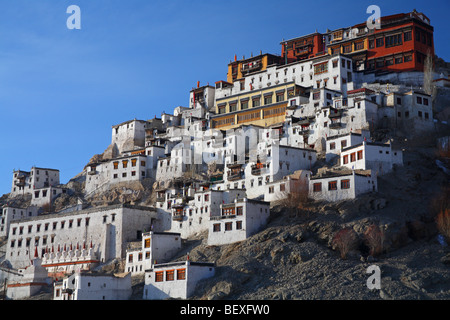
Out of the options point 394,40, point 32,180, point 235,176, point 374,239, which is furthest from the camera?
point 32,180

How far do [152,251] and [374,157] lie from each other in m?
24.0

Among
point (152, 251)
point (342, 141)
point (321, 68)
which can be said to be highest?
point (321, 68)

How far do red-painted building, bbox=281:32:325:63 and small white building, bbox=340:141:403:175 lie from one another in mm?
32990

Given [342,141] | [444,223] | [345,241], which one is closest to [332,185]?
[345,241]

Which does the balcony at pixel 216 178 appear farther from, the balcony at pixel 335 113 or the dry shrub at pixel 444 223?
the dry shrub at pixel 444 223

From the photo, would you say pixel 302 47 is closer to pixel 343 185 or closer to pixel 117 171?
pixel 117 171

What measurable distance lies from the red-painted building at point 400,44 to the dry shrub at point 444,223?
31291mm

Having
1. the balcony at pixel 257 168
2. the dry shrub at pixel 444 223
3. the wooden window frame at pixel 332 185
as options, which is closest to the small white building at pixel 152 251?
the balcony at pixel 257 168

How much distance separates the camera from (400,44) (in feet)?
303

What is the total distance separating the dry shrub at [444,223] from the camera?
6247 centimetres

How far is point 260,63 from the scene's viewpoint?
10444cm

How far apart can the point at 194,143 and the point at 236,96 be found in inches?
441

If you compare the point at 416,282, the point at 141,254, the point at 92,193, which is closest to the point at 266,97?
the point at 92,193
